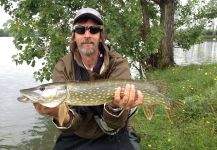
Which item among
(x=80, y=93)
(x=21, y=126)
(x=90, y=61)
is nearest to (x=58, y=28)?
(x=21, y=126)

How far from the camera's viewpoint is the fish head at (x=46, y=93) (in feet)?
12.7

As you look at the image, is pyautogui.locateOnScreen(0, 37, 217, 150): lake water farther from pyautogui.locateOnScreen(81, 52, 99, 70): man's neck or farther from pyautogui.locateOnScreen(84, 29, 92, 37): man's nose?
pyautogui.locateOnScreen(84, 29, 92, 37): man's nose

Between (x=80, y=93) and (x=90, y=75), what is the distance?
0.53m

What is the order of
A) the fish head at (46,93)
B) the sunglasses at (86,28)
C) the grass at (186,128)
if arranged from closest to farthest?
the fish head at (46,93) → the sunglasses at (86,28) → the grass at (186,128)

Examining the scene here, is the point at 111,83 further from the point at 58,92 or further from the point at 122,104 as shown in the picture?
the point at 58,92

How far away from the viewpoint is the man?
443cm

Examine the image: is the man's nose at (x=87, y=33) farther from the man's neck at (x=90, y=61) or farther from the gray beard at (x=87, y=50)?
the man's neck at (x=90, y=61)

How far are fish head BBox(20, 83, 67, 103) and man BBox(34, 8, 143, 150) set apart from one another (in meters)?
0.38

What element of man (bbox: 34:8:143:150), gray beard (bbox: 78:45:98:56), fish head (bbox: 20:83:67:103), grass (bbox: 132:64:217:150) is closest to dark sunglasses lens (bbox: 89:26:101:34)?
man (bbox: 34:8:143:150)

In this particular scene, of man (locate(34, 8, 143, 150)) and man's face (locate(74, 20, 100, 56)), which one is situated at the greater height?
man's face (locate(74, 20, 100, 56))

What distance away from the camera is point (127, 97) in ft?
13.2

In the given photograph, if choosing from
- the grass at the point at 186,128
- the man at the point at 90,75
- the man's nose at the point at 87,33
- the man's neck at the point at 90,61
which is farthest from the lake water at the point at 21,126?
the man's nose at the point at 87,33

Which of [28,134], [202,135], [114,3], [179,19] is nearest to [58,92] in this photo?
[202,135]

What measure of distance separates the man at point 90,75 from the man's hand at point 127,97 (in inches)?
8.5
